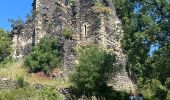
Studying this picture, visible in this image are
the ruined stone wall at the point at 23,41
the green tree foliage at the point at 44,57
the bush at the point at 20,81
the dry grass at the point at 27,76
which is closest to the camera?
the bush at the point at 20,81

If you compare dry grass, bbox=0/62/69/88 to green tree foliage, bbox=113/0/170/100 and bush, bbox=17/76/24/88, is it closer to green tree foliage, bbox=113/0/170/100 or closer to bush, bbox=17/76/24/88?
bush, bbox=17/76/24/88

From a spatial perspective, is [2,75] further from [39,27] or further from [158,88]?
[158,88]

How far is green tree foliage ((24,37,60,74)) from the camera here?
32188 millimetres

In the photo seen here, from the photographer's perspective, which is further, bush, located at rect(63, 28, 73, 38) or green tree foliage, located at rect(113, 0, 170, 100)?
bush, located at rect(63, 28, 73, 38)

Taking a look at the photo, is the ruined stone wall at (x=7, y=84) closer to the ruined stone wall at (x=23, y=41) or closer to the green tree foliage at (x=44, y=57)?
the green tree foliage at (x=44, y=57)

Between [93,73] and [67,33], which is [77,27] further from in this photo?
[93,73]

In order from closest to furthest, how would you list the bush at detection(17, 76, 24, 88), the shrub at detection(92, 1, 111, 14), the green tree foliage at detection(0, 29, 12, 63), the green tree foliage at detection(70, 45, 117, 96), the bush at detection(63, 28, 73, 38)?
the green tree foliage at detection(70, 45, 117, 96), the bush at detection(17, 76, 24, 88), the bush at detection(63, 28, 73, 38), the shrub at detection(92, 1, 111, 14), the green tree foliage at detection(0, 29, 12, 63)

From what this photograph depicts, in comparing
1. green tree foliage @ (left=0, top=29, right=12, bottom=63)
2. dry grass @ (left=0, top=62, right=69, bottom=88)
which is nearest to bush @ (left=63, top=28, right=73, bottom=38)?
dry grass @ (left=0, top=62, right=69, bottom=88)

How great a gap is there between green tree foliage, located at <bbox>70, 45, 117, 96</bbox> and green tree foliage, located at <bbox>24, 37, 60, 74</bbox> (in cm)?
522

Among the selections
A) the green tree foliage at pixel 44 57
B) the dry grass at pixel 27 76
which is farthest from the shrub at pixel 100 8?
the dry grass at pixel 27 76

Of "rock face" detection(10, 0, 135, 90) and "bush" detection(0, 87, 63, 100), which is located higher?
"rock face" detection(10, 0, 135, 90)

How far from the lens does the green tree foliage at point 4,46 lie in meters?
36.5

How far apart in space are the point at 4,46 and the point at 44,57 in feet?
19.3

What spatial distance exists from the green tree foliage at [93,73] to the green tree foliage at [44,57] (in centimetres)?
522
